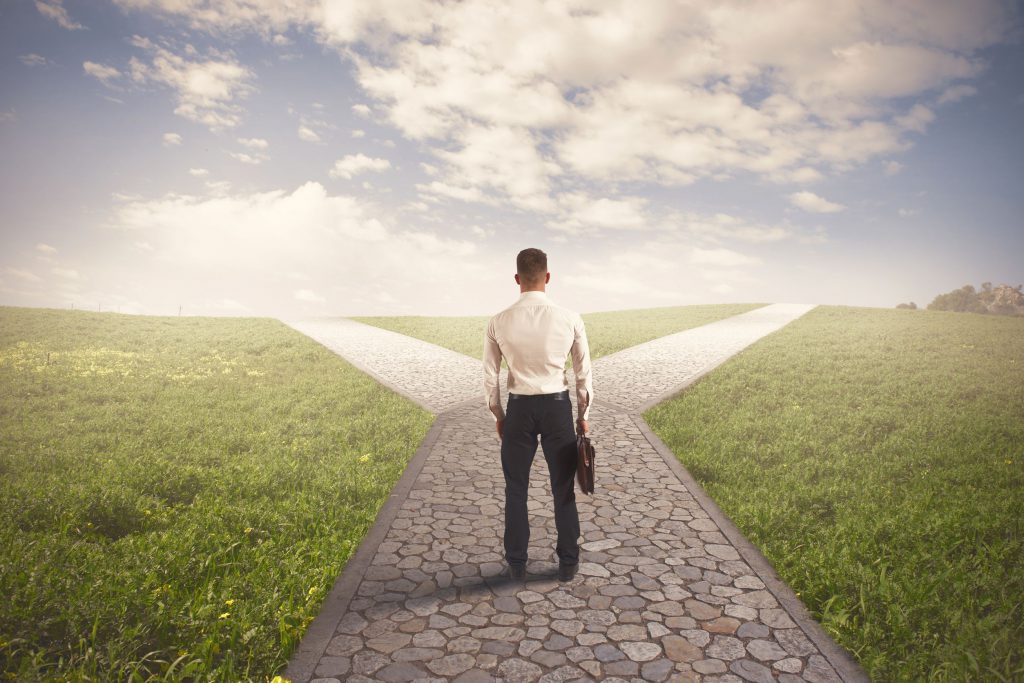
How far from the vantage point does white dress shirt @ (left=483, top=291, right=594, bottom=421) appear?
412 centimetres

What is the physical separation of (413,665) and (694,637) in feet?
5.91

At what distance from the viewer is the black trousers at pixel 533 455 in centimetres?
421

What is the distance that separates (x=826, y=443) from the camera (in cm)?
875

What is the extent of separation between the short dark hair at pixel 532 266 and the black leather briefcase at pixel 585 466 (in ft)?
3.90

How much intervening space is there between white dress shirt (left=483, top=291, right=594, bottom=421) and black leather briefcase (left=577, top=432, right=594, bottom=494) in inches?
7.9

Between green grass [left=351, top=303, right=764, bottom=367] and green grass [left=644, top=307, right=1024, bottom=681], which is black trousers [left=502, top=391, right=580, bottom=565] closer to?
green grass [left=644, top=307, right=1024, bottom=681]

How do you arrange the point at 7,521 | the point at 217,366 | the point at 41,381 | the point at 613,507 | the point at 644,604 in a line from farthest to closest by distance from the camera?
the point at 217,366
the point at 41,381
the point at 613,507
the point at 7,521
the point at 644,604

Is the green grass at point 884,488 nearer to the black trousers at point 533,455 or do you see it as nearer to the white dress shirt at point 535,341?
the black trousers at point 533,455

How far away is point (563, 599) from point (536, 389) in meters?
1.54

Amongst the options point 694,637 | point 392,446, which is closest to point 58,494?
point 392,446

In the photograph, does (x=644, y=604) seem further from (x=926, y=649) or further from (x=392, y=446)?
(x=392, y=446)

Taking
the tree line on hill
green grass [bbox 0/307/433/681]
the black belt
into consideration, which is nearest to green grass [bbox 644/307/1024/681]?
the black belt

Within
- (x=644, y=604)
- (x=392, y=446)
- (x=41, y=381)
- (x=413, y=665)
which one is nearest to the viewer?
(x=413, y=665)

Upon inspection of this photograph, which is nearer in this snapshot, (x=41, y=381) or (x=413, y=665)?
(x=413, y=665)
